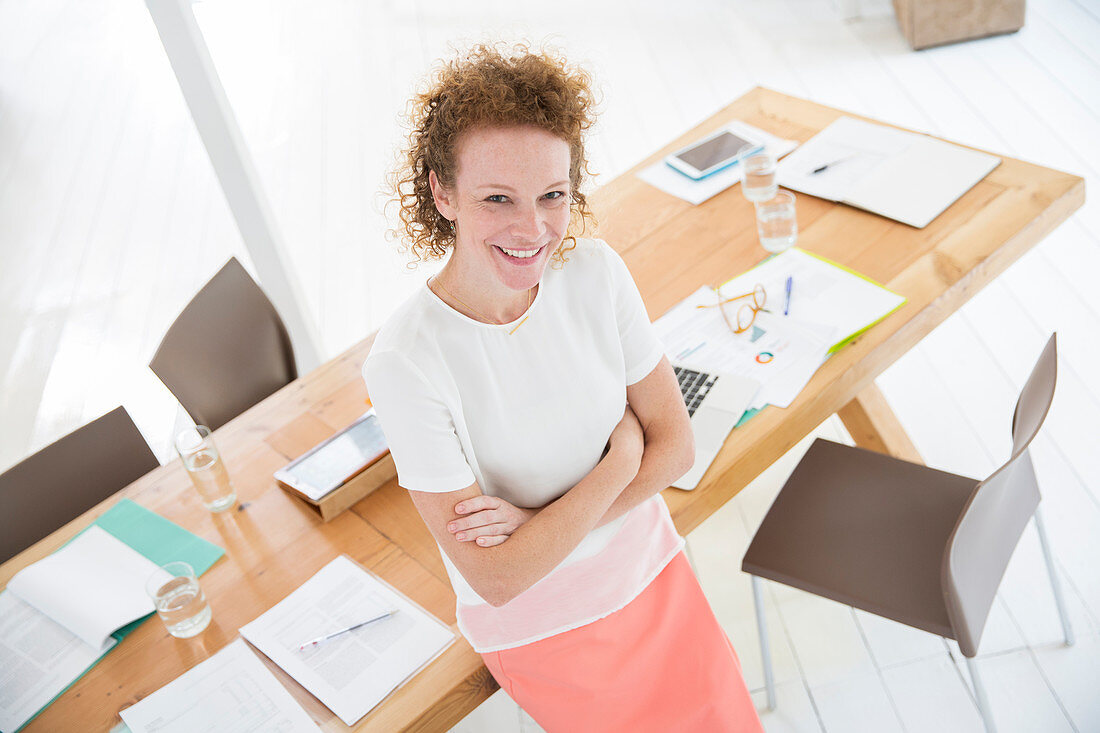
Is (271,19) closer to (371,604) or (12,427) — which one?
(12,427)

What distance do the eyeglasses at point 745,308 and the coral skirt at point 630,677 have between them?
0.67 m

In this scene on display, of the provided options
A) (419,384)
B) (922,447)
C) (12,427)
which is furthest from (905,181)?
(12,427)

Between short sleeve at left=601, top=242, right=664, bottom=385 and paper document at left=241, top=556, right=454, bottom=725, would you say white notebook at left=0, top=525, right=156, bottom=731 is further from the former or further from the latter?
short sleeve at left=601, top=242, right=664, bottom=385

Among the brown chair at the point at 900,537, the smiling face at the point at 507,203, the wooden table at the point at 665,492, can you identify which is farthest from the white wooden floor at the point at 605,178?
the smiling face at the point at 507,203

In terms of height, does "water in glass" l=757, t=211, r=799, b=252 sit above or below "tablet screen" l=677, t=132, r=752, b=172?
below

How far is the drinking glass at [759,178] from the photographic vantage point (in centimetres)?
246

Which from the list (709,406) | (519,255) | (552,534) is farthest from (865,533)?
(519,255)

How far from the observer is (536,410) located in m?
1.71

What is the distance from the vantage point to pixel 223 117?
2924 millimetres

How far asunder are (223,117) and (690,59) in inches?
108

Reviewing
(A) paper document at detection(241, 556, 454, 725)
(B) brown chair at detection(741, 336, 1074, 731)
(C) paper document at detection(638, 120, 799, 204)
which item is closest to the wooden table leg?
(B) brown chair at detection(741, 336, 1074, 731)

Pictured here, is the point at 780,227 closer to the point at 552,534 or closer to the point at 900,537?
the point at 900,537

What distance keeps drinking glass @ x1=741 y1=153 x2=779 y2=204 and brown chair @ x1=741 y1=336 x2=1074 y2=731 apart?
624 mm

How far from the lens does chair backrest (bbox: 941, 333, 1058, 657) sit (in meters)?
1.62
